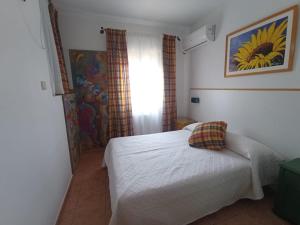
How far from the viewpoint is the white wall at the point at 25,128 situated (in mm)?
856

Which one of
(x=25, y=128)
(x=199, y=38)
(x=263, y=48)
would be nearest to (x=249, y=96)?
(x=263, y=48)

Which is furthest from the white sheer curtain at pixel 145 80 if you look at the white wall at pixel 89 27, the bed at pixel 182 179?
the bed at pixel 182 179

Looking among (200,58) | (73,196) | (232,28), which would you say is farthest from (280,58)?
(73,196)

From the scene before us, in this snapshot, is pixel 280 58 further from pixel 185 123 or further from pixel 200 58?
pixel 185 123

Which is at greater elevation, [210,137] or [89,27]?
[89,27]

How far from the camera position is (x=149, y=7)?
2.50 m

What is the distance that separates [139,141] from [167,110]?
140 centimetres

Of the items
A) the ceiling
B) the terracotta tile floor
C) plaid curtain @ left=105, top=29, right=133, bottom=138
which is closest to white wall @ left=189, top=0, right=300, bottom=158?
the ceiling

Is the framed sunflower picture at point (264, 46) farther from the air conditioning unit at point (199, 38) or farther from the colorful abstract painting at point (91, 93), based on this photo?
the colorful abstract painting at point (91, 93)

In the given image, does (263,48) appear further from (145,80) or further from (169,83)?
(145,80)

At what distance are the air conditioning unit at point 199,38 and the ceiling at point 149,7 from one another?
0.34m

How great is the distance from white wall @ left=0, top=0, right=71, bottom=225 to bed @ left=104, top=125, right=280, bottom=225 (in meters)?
0.58

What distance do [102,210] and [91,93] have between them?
6.74 ft

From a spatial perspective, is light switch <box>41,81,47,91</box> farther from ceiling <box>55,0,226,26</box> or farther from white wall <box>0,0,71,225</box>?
ceiling <box>55,0,226,26</box>
